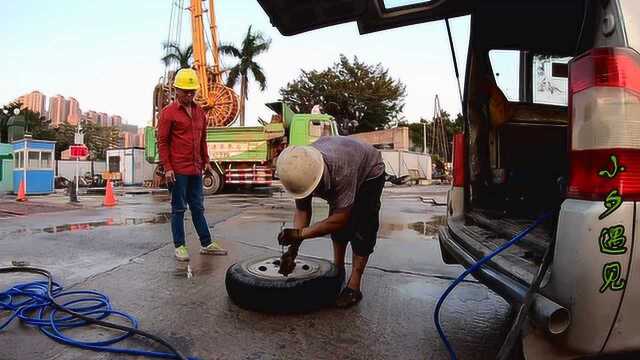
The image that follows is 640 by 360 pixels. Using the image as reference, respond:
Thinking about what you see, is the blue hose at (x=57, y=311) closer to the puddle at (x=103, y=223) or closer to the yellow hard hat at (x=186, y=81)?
the yellow hard hat at (x=186, y=81)

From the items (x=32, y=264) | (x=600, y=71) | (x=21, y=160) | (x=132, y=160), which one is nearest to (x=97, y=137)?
(x=132, y=160)

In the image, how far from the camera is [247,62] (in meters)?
34.2

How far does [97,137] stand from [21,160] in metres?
52.0

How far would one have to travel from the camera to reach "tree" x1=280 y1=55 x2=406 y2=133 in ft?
147

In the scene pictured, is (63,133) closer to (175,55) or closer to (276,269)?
(175,55)

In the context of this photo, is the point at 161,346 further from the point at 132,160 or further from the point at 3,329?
the point at 132,160

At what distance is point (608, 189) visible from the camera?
1617mm

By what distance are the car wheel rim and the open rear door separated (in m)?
1.68

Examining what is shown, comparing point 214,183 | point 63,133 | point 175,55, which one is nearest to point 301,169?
point 214,183

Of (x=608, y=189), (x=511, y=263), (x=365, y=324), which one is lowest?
(x=365, y=324)

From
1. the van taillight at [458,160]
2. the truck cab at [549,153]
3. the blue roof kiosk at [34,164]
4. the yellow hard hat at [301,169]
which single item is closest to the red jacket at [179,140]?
the truck cab at [549,153]

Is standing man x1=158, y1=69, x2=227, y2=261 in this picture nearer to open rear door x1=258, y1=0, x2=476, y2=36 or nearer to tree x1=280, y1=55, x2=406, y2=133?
open rear door x1=258, y1=0, x2=476, y2=36

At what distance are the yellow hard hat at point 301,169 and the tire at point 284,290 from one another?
0.65 metres

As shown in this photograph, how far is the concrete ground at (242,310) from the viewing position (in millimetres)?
2486
